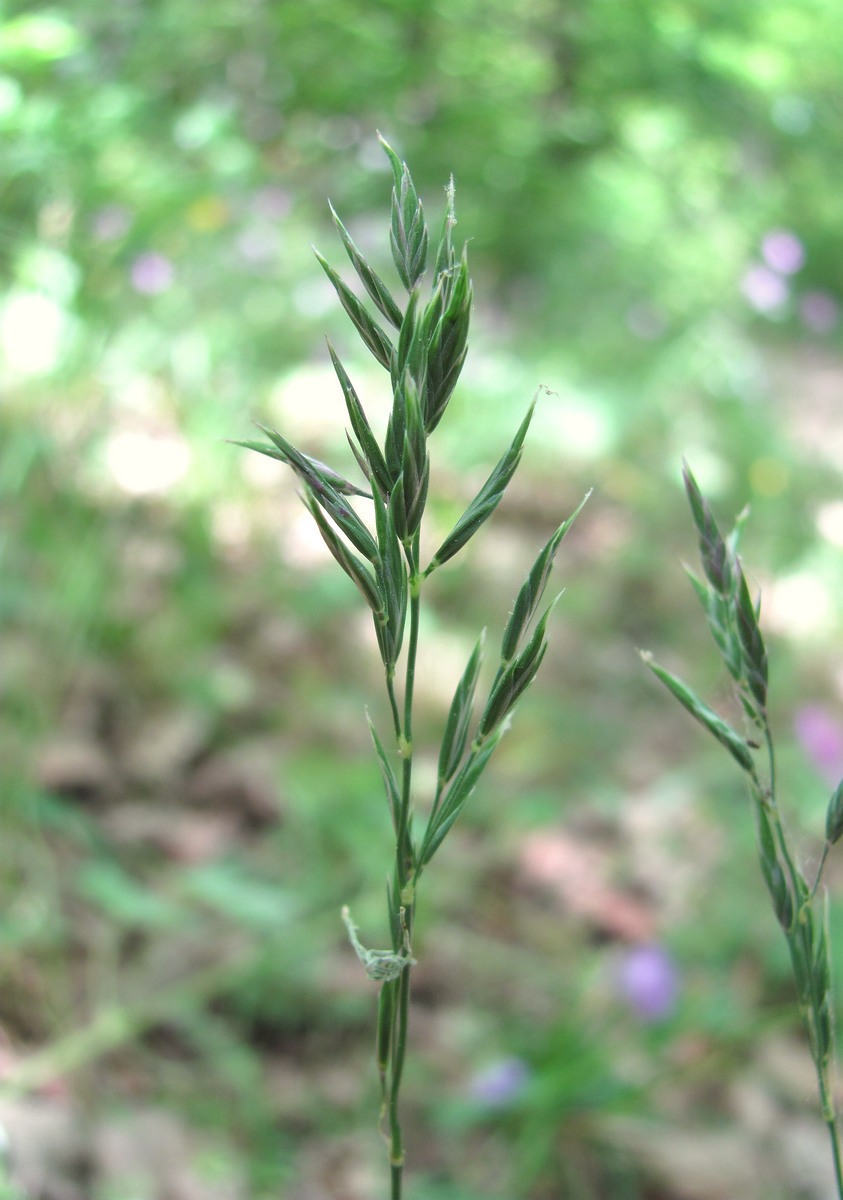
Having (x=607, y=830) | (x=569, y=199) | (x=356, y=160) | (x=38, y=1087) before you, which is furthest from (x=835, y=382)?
(x=38, y=1087)

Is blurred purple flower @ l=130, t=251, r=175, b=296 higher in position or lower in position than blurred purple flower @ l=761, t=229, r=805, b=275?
lower

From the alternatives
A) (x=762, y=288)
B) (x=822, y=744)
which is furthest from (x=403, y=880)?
(x=762, y=288)

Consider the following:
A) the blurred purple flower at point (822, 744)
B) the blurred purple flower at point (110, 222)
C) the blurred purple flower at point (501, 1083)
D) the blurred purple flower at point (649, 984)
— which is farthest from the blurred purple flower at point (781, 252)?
the blurred purple flower at point (501, 1083)

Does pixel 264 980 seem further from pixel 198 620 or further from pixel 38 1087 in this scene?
pixel 198 620

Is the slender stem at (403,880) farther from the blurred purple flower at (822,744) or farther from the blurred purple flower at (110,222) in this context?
the blurred purple flower at (110,222)

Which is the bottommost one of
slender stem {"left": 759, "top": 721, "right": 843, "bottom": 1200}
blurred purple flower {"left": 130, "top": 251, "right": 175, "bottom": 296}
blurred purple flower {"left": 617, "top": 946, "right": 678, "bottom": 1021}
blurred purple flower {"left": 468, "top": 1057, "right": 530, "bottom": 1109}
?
slender stem {"left": 759, "top": 721, "right": 843, "bottom": 1200}

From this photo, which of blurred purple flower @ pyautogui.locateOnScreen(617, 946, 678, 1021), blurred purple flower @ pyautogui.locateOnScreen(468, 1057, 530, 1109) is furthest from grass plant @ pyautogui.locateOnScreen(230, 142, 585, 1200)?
blurred purple flower @ pyautogui.locateOnScreen(617, 946, 678, 1021)

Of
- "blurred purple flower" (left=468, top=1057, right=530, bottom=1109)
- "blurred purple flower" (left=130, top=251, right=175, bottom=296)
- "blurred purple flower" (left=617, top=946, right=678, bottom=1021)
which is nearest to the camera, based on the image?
"blurred purple flower" (left=468, top=1057, right=530, bottom=1109)

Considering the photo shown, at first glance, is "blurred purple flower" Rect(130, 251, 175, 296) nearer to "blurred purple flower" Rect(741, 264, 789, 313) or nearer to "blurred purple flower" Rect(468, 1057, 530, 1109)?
"blurred purple flower" Rect(468, 1057, 530, 1109)

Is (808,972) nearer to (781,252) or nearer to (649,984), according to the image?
(649,984)
